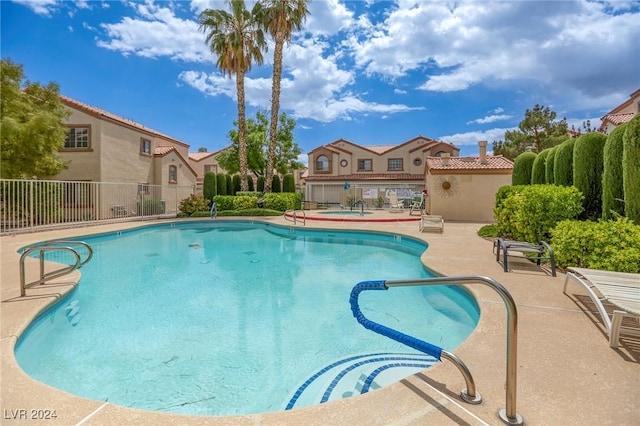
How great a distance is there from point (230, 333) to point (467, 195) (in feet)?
54.7

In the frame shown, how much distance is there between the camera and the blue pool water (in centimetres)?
345

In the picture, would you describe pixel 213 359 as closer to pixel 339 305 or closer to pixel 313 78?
pixel 339 305

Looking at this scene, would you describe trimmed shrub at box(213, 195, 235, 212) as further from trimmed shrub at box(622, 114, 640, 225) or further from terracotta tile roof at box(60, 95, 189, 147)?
trimmed shrub at box(622, 114, 640, 225)

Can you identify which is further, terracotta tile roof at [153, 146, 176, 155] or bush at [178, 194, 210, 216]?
terracotta tile roof at [153, 146, 176, 155]

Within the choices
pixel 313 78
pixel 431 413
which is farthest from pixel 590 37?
pixel 313 78

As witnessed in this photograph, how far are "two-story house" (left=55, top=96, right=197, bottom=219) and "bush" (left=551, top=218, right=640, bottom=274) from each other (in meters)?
19.4

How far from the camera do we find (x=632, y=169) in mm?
5984

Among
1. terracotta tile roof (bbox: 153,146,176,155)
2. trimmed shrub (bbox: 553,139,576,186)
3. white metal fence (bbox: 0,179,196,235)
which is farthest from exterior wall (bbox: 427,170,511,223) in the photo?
terracotta tile roof (bbox: 153,146,176,155)

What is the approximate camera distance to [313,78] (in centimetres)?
2991

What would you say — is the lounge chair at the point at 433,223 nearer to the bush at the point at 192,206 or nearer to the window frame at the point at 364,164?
the bush at the point at 192,206

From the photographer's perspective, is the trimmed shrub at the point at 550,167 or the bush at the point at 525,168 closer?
the trimmed shrub at the point at 550,167

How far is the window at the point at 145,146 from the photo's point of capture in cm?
2281

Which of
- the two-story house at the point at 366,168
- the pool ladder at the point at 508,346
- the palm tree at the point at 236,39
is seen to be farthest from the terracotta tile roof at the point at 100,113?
the pool ladder at the point at 508,346

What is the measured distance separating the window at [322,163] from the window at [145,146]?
1742 cm
